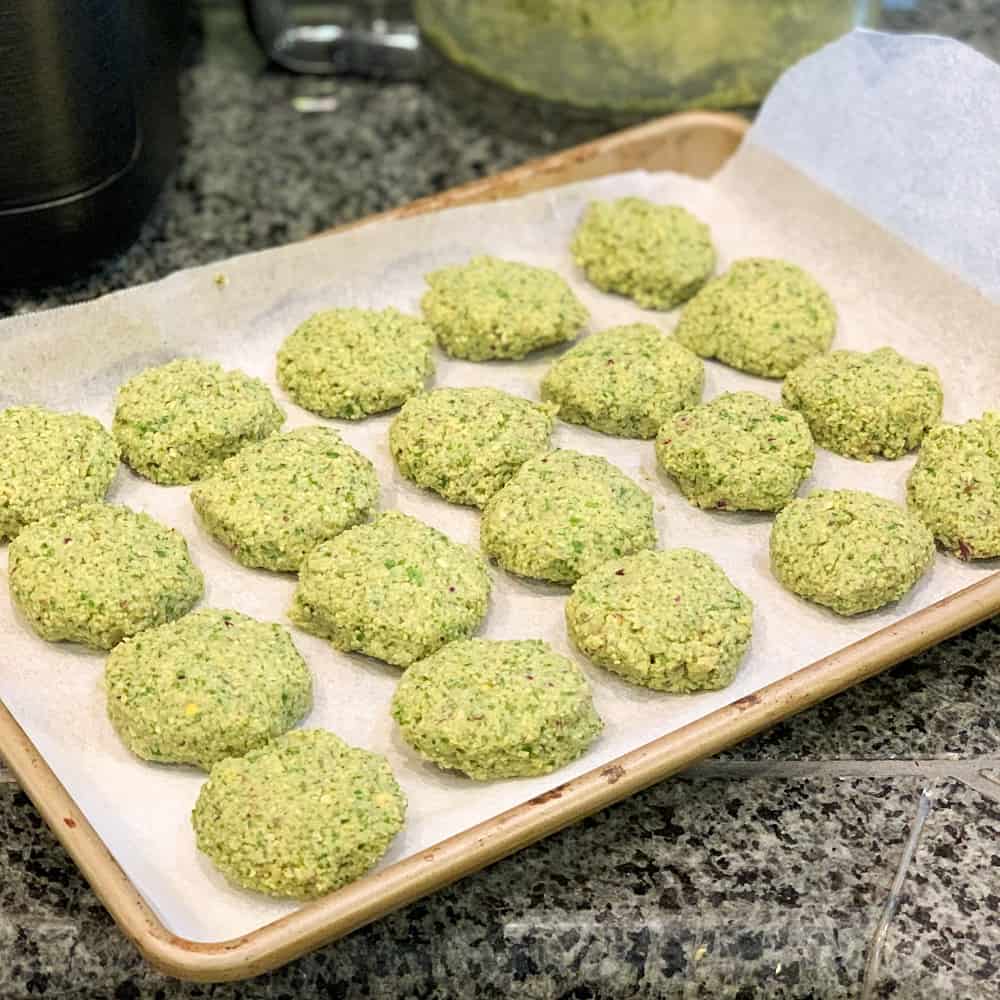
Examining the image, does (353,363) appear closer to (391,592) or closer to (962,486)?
(391,592)

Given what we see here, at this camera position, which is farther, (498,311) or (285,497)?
(498,311)

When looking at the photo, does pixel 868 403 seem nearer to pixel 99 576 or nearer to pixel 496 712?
pixel 496 712

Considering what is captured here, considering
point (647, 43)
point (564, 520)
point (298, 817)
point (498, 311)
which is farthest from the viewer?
point (647, 43)

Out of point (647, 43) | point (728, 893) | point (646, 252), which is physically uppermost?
point (647, 43)

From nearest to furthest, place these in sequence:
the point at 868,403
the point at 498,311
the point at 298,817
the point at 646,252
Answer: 1. the point at 298,817
2. the point at 868,403
3. the point at 498,311
4. the point at 646,252

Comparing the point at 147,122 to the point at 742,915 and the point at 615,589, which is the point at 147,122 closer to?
the point at 615,589

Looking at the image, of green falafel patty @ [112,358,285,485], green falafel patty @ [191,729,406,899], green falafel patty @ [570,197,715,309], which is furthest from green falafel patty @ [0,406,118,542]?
green falafel patty @ [570,197,715,309]

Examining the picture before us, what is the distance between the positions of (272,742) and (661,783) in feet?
1.24

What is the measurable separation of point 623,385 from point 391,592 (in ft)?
1.43

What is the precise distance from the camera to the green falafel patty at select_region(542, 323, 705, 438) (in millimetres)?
1660

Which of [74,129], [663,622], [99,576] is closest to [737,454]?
[663,622]

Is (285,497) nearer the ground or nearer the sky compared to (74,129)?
nearer the ground

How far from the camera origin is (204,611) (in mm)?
1368

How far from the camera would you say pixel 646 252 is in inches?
73.9
